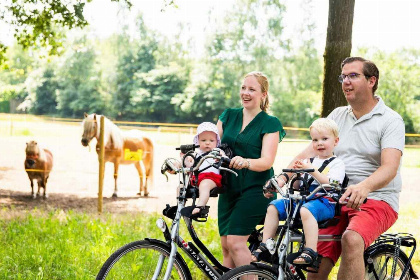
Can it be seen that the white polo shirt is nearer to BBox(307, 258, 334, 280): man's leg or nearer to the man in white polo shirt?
the man in white polo shirt

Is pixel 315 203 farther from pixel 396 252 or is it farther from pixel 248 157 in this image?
pixel 396 252

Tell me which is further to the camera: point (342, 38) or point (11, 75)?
point (11, 75)

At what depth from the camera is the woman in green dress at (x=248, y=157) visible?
4031mm

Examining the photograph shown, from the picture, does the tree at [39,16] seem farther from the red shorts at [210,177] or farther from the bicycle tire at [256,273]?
the bicycle tire at [256,273]

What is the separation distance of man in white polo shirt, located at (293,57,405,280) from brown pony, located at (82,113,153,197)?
7903mm

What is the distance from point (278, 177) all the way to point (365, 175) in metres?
0.63

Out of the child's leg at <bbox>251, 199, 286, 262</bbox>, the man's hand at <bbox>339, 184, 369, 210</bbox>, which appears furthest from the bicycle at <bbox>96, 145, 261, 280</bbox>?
the man's hand at <bbox>339, 184, 369, 210</bbox>

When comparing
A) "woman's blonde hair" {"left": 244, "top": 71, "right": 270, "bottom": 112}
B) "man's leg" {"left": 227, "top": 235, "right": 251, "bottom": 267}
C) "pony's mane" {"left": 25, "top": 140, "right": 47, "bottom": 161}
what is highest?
"woman's blonde hair" {"left": 244, "top": 71, "right": 270, "bottom": 112}

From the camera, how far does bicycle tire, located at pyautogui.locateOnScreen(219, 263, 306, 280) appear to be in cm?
326

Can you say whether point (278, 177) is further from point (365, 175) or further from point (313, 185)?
point (365, 175)

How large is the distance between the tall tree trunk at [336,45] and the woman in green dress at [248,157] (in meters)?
2.57

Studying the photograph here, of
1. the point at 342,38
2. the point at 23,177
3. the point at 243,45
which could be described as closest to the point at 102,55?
the point at 243,45

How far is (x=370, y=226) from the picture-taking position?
3.69 metres

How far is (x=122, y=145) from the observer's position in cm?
1286
